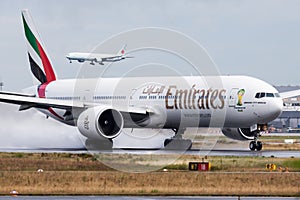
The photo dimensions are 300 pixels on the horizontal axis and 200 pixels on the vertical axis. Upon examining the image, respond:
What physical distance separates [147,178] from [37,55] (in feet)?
121

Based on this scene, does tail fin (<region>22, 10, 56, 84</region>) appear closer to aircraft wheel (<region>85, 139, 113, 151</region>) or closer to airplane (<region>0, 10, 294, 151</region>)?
airplane (<region>0, 10, 294, 151</region>)

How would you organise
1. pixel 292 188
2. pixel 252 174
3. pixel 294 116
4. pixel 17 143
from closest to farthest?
1. pixel 292 188
2. pixel 252 174
3. pixel 17 143
4. pixel 294 116

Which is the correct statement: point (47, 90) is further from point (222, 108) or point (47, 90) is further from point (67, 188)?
point (67, 188)

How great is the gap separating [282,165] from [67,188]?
13262 millimetres

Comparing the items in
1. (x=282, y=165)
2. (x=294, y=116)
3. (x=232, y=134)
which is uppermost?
(x=294, y=116)

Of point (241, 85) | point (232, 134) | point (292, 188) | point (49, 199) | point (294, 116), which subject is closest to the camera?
point (49, 199)

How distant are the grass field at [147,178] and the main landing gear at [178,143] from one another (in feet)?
41.9

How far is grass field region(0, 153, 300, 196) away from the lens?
100 ft

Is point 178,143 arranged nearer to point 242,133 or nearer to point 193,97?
point 193,97

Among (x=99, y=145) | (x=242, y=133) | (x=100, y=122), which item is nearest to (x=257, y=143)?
(x=242, y=133)

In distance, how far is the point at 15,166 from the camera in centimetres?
4184

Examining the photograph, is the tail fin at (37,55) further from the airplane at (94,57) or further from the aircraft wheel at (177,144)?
the airplane at (94,57)

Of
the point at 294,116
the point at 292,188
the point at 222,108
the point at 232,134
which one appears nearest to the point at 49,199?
the point at 292,188

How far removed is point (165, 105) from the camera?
59625 mm
